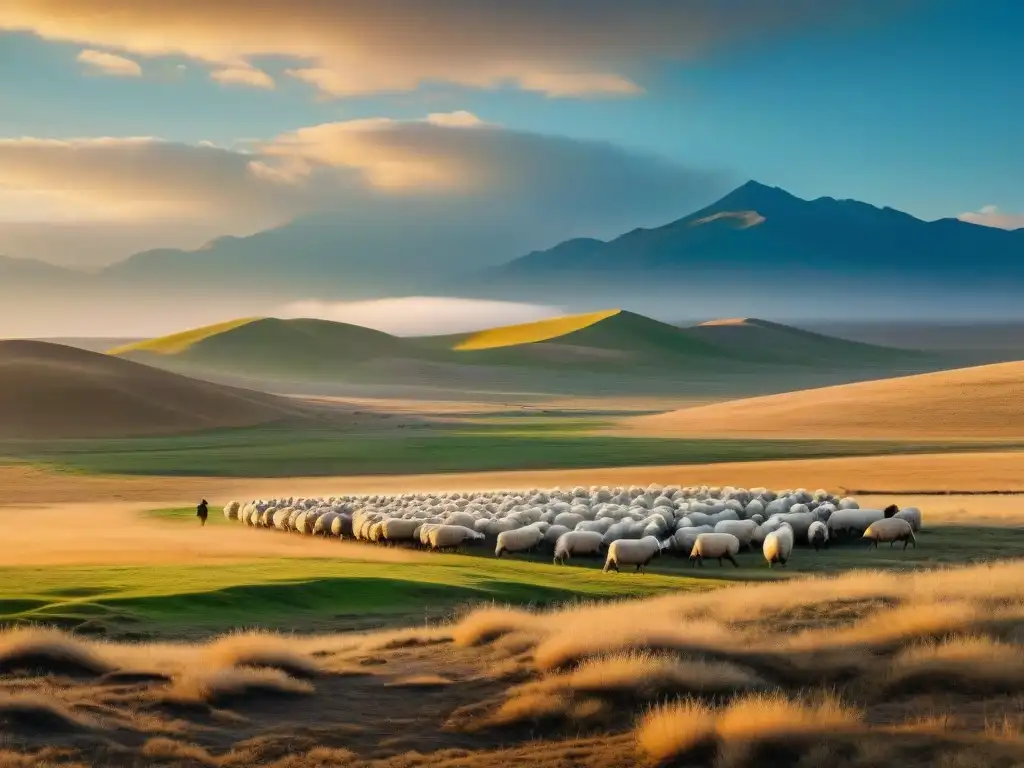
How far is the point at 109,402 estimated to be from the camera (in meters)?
92.9

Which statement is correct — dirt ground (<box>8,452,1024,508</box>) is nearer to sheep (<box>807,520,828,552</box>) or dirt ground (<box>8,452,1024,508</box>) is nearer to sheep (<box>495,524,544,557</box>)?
sheep (<box>807,520,828,552</box>)

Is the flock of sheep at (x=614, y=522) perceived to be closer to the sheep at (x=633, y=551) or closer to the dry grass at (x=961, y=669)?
the sheep at (x=633, y=551)

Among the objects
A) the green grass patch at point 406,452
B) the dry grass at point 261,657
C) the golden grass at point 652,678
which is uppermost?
the green grass patch at point 406,452

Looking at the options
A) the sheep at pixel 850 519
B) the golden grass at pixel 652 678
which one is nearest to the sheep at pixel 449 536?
the sheep at pixel 850 519

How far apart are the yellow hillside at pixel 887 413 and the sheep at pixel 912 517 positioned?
38909 millimetres

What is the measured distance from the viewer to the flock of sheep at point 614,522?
28659mm

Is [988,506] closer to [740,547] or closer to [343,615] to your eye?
[740,547]

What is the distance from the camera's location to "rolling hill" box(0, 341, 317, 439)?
287ft

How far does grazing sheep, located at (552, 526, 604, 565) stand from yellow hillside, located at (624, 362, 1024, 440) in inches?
1765

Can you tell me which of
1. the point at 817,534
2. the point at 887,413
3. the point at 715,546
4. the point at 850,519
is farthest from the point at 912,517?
the point at 887,413

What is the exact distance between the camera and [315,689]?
13.6m

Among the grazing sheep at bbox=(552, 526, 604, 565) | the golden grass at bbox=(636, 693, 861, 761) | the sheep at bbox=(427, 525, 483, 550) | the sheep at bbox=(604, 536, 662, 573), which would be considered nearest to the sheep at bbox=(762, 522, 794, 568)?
the sheep at bbox=(604, 536, 662, 573)

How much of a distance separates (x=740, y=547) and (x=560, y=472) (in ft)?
89.5

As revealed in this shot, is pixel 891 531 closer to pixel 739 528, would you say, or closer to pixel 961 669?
pixel 739 528
